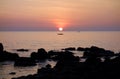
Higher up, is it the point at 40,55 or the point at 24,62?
the point at 40,55

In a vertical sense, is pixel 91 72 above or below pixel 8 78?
above

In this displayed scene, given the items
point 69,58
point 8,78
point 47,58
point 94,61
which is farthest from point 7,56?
point 94,61

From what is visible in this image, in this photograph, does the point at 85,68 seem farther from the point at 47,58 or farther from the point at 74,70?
the point at 47,58

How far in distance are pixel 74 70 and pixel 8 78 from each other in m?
15.8

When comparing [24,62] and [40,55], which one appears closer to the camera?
[24,62]

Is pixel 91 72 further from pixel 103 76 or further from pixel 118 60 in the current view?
pixel 118 60

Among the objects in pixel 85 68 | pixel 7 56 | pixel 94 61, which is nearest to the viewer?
pixel 85 68

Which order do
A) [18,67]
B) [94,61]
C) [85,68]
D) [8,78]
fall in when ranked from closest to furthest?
[85,68], [94,61], [8,78], [18,67]

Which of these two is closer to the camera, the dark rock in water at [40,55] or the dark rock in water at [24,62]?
the dark rock in water at [24,62]

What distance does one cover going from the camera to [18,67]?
65.7 meters

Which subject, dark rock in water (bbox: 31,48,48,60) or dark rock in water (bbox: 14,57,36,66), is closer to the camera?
dark rock in water (bbox: 14,57,36,66)

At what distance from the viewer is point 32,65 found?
6831cm

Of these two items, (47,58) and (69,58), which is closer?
(69,58)

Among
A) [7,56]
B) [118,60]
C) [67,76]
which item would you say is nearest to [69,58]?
[7,56]
